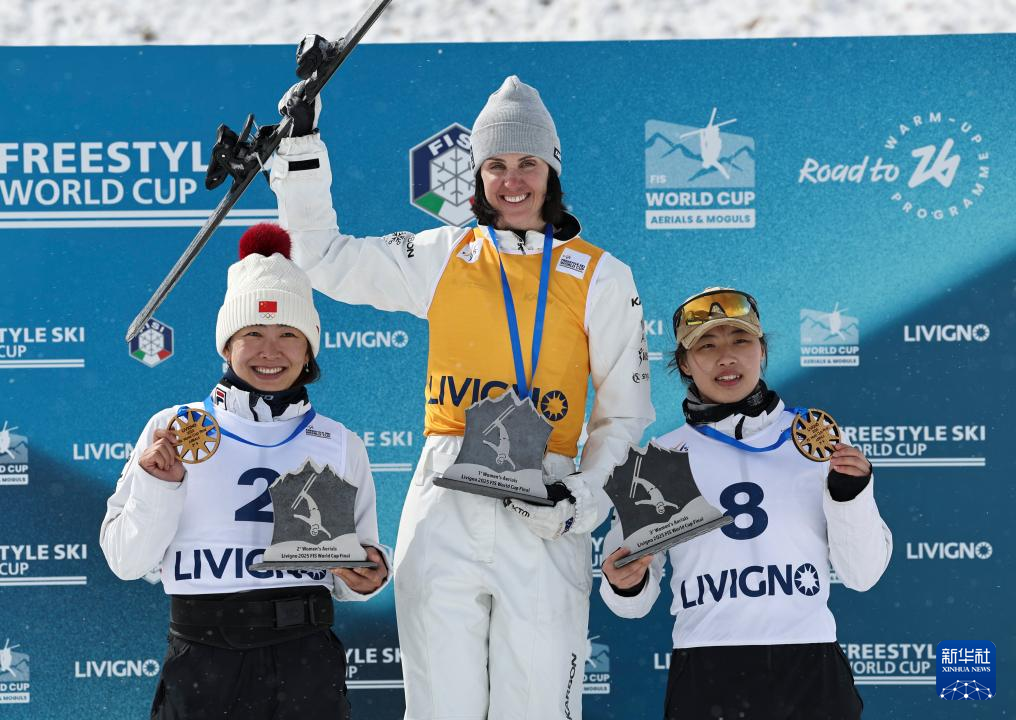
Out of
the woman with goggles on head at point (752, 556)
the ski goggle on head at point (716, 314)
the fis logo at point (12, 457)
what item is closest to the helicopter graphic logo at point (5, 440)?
the fis logo at point (12, 457)

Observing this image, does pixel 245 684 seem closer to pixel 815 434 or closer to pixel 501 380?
pixel 501 380

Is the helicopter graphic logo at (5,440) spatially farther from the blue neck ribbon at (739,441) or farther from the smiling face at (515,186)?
the blue neck ribbon at (739,441)

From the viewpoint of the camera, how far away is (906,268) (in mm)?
4027

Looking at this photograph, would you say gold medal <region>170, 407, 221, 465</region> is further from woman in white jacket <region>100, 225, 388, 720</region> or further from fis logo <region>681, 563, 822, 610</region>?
fis logo <region>681, 563, 822, 610</region>

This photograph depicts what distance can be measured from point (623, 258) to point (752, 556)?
159 cm

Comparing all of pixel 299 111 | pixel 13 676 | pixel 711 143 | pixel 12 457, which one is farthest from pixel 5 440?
pixel 711 143

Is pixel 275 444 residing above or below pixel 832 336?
below

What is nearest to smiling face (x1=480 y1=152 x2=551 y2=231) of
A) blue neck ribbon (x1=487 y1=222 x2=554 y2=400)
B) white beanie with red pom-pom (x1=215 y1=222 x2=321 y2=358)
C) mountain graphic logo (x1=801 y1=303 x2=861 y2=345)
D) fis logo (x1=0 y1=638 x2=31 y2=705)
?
blue neck ribbon (x1=487 y1=222 x2=554 y2=400)

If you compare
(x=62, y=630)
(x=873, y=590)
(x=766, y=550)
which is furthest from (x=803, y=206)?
(x=62, y=630)

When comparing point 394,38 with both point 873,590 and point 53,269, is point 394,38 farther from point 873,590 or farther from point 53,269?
point 873,590

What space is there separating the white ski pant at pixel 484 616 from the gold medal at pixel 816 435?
641 millimetres

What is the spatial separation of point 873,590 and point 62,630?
2891 mm

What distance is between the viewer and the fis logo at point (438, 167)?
4023 millimetres

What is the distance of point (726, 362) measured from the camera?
9.21ft
